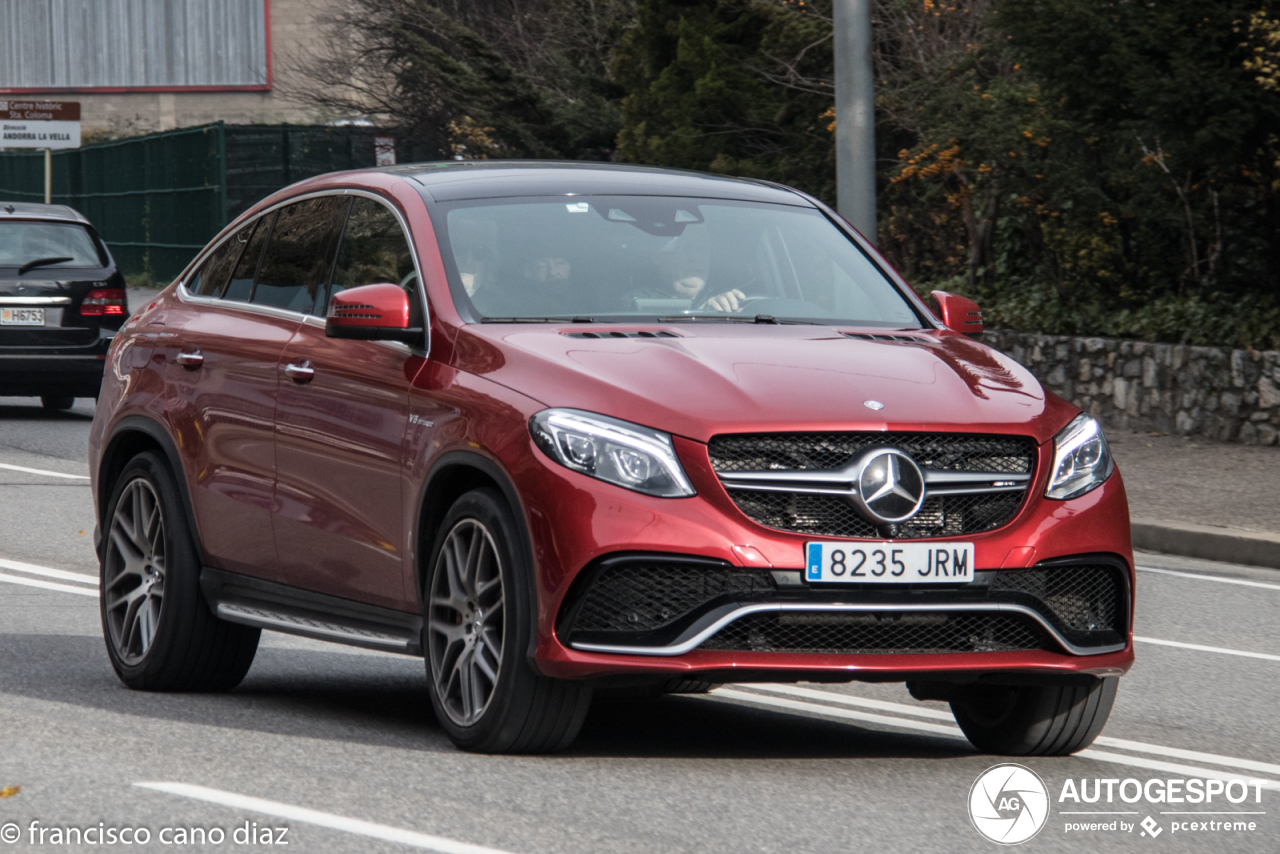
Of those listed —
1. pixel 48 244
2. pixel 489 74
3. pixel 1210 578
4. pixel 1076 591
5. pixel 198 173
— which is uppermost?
pixel 489 74

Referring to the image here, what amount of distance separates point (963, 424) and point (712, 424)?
71 cm

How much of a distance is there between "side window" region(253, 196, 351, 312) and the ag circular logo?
109 inches

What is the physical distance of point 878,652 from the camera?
5.63m

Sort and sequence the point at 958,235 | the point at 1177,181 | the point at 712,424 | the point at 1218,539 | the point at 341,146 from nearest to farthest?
the point at 712,424 → the point at 1218,539 → the point at 1177,181 → the point at 958,235 → the point at 341,146

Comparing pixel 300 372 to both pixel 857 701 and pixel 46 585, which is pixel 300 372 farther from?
→ pixel 46 585

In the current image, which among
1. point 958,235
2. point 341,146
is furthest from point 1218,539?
point 341,146

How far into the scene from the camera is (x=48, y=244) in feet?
63.1

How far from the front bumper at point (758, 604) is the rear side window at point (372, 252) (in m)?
1.40

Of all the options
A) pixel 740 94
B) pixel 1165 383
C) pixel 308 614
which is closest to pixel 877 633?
pixel 308 614

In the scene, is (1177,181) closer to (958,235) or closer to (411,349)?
(958,235)

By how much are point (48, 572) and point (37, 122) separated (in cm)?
2703

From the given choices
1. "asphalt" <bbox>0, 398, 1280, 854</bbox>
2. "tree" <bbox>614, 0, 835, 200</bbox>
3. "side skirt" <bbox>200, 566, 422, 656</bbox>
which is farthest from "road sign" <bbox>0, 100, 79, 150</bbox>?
"side skirt" <bbox>200, 566, 422, 656</bbox>

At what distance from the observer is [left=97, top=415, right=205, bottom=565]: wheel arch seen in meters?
7.49

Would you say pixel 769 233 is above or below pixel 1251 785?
above
